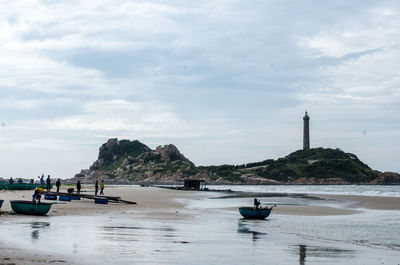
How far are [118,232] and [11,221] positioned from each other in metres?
7.13

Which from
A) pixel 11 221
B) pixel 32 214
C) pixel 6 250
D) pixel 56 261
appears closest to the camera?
pixel 56 261

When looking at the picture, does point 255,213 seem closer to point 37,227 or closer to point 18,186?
point 37,227

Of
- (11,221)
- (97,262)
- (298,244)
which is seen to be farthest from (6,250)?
(298,244)

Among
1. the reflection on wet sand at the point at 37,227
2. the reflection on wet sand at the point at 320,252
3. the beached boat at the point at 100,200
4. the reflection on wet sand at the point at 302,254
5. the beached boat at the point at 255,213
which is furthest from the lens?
the beached boat at the point at 100,200

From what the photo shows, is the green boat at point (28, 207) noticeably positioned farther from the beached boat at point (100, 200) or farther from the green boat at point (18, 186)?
the green boat at point (18, 186)

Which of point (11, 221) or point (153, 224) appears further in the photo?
point (153, 224)

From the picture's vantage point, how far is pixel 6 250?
648 inches

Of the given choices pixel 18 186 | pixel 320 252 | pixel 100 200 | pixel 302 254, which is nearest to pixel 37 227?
pixel 302 254

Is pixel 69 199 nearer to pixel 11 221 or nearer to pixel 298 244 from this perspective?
pixel 11 221

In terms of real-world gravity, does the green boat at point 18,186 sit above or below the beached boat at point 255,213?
below

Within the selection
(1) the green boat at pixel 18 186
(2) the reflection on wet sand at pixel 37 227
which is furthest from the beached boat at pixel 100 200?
(1) the green boat at pixel 18 186

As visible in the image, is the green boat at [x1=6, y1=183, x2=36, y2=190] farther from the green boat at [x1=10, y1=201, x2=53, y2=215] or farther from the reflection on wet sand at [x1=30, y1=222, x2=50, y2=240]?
the reflection on wet sand at [x1=30, y1=222, x2=50, y2=240]

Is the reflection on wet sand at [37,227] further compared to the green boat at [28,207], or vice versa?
the green boat at [28,207]

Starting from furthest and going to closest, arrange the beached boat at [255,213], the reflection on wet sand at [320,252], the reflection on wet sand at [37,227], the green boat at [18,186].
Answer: the green boat at [18,186] → the beached boat at [255,213] → the reflection on wet sand at [37,227] → the reflection on wet sand at [320,252]
